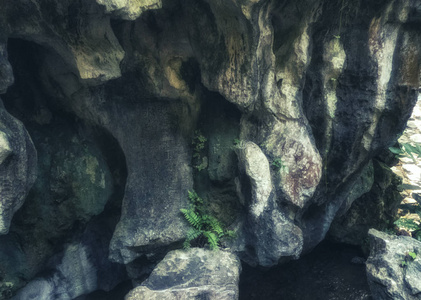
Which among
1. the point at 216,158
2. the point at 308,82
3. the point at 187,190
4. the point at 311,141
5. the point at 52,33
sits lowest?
the point at 187,190

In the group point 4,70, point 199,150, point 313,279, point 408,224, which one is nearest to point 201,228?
point 199,150

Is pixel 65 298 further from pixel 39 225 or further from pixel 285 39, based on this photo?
pixel 285 39

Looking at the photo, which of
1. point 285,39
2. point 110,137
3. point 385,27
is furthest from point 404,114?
point 110,137

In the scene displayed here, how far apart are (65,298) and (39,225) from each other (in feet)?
5.11

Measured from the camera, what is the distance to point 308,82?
21.5 feet

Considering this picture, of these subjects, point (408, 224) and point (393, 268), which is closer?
point (393, 268)

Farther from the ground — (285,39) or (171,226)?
(285,39)

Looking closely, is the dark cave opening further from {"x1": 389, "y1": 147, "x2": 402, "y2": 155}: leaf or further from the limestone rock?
{"x1": 389, "y1": 147, "x2": 402, "y2": 155}: leaf

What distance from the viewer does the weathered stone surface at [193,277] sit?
17.1 feet

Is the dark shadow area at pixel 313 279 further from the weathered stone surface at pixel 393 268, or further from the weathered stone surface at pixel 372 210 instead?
the weathered stone surface at pixel 393 268

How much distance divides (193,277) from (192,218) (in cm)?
105

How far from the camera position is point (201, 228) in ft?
21.1

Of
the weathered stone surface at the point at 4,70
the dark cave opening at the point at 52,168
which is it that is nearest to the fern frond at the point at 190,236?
the dark cave opening at the point at 52,168

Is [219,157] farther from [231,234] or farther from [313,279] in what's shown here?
[313,279]
